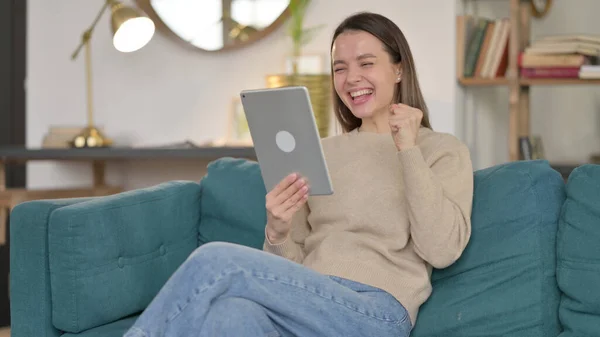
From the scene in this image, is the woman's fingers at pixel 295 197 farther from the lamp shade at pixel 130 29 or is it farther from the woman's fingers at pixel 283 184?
the lamp shade at pixel 130 29

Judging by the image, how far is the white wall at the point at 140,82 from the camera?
372cm

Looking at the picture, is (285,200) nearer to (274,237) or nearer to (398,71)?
(274,237)

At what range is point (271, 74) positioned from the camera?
12.2 ft

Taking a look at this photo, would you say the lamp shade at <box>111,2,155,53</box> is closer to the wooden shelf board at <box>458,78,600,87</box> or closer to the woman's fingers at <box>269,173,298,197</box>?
the wooden shelf board at <box>458,78,600,87</box>

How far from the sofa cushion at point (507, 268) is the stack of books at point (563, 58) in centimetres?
128

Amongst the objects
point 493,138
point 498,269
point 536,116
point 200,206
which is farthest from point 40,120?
point 498,269

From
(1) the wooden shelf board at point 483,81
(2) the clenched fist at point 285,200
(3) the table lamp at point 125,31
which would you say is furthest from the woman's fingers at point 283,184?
(3) the table lamp at point 125,31

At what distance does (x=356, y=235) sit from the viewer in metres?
2.07

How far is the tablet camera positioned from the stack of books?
1.68 metres

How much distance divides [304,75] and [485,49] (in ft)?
2.31

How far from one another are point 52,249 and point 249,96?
0.60 meters

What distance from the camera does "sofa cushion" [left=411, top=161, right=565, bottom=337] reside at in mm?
1978

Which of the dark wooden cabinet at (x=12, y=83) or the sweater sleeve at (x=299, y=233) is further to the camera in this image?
the dark wooden cabinet at (x=12, y=83)

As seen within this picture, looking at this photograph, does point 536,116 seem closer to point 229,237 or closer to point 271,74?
point 271,74
